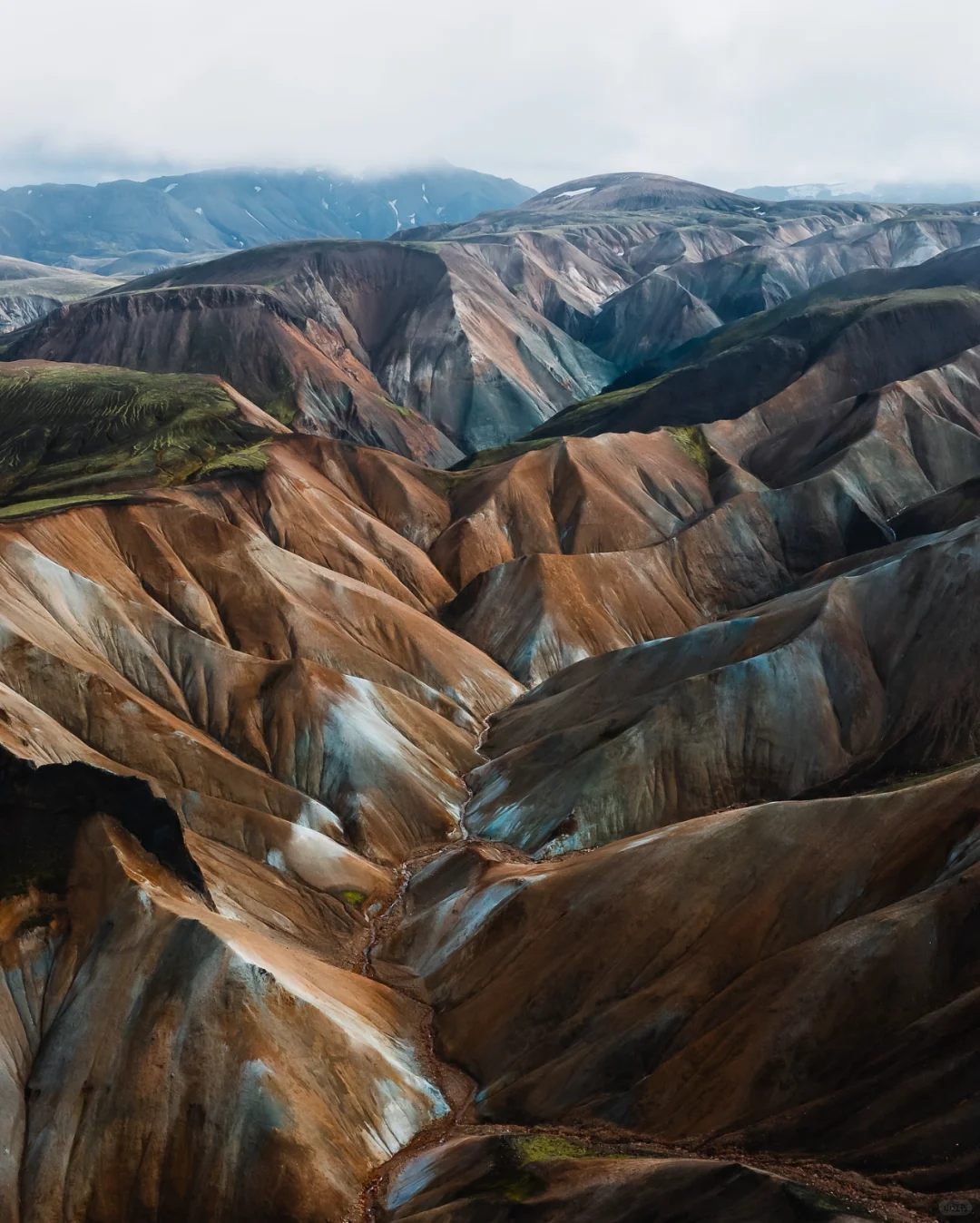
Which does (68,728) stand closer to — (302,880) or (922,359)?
(302,880)

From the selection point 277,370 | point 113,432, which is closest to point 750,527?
point 113,432

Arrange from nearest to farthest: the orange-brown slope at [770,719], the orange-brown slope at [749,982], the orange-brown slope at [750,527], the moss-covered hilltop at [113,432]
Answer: the orange-brown slope at [749,982]
the orange-brown slope at [770,719]
the orange-brown slope at [750,527]
the moss-covered hilltop at [113,432]

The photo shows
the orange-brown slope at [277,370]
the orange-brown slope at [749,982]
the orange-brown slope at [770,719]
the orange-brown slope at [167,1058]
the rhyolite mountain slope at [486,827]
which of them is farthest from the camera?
the orange-brown slope at [277,370]

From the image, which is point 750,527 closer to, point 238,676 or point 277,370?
point 238,676

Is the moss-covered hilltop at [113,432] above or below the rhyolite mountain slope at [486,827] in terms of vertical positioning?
above

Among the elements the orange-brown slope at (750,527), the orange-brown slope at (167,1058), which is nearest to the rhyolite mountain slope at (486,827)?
the orange-brown slope at (167,1058)

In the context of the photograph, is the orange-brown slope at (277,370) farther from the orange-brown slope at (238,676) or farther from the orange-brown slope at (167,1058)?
the orange-brown slope at (167,1058)

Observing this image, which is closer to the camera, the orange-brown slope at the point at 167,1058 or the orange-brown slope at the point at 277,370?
the orange-brown slope at the point at 167,1058

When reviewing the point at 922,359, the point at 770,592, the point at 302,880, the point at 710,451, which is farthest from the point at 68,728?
the point at 922,359
